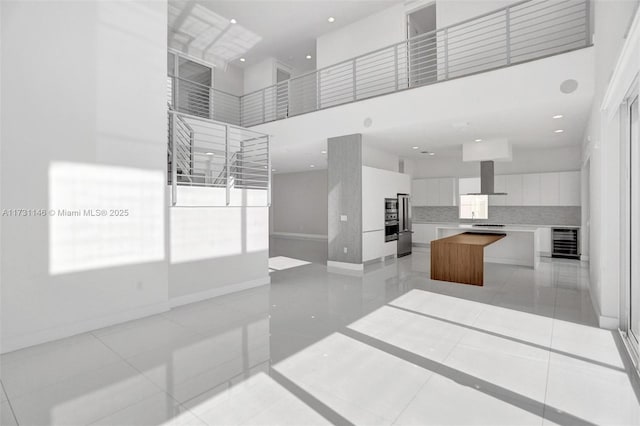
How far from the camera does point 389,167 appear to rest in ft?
29.5

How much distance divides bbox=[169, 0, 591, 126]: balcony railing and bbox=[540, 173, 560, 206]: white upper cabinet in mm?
3307

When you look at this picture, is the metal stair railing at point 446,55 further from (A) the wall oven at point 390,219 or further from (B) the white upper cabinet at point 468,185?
(B) the white upper cabinet at point 468,185

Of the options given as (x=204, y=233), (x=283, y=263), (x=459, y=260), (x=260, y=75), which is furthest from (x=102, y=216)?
(x=260, y=75)

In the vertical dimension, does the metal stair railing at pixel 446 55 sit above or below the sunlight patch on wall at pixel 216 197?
above

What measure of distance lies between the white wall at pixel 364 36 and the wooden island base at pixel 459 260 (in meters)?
5.04

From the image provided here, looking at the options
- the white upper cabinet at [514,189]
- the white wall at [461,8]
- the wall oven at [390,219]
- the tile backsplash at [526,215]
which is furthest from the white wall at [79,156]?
the white upper cabinet at [514,189]

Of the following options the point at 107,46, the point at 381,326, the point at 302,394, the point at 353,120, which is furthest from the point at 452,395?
the point at 353,120

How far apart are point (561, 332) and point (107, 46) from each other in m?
5.99

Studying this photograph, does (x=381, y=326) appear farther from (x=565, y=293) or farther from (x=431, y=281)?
(x=565, y=293)

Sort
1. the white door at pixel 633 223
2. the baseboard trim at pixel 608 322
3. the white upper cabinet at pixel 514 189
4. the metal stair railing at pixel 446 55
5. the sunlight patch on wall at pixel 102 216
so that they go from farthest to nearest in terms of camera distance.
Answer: the white upper cabinet at pixel 514 189
the metal stair railing at pixel 446 55
the baseboard trim at pixel 608 322
the sunlight patch on wall at pixel 102 216
the white door at pixel 633 223

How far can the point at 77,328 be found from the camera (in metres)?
3.63

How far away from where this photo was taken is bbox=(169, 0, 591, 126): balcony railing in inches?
237

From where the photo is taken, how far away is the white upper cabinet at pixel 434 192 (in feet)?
33.4

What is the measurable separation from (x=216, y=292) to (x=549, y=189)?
851cm
